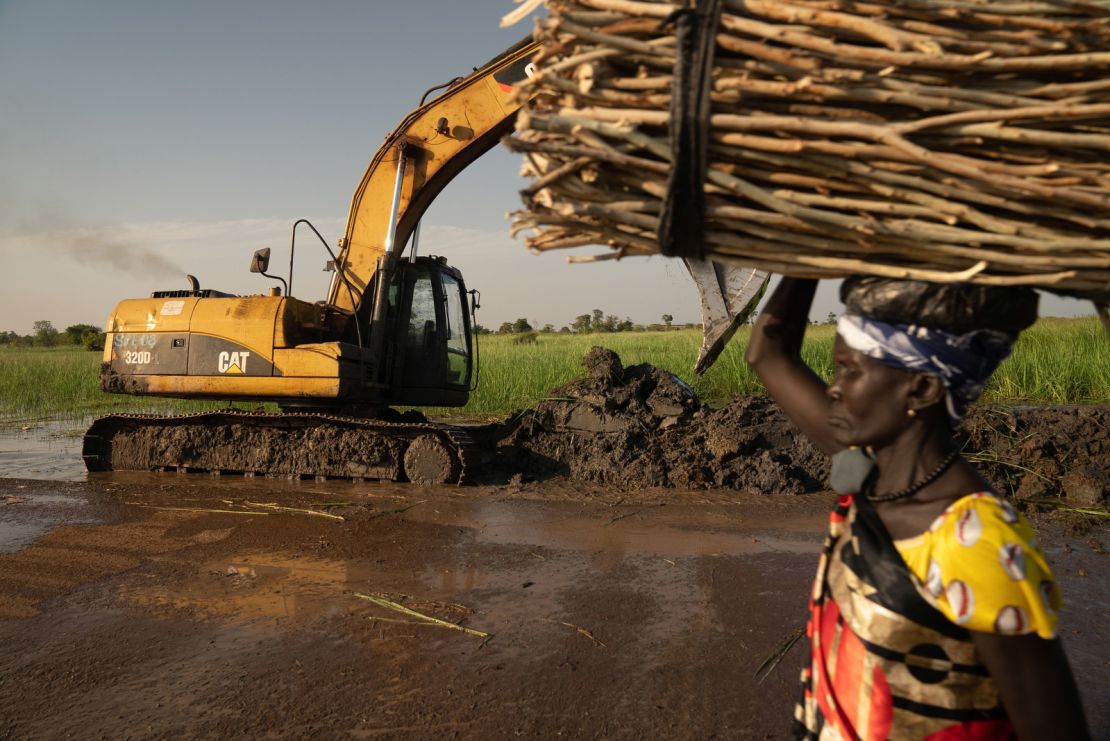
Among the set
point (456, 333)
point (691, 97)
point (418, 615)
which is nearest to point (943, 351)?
point (691, 97)

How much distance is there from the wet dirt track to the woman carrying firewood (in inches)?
72.4

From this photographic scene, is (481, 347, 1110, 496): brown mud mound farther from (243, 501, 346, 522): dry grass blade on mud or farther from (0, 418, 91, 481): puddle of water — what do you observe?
(0, 418, 91, 481): puddle of water

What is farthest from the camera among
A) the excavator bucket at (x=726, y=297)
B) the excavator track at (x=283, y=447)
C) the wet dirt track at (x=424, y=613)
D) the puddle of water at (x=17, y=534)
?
the excavator track at (x=283, y=447)

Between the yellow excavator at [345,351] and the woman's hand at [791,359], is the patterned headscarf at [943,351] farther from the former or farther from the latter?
the yellow excavator at [345,351]

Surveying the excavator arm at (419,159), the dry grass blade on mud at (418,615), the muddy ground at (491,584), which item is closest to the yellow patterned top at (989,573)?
the muddy ground at (491,584)

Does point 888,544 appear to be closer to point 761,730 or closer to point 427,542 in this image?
point 761,730

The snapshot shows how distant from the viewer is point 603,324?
58.5 m

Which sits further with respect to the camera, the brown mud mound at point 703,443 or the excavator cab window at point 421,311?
the excavator cab window at point 421,311

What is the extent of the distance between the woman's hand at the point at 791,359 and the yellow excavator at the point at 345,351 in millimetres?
6094

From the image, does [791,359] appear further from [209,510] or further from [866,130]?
[209,510]

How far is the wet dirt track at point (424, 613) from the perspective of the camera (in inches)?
128

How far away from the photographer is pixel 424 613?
4.34 metres

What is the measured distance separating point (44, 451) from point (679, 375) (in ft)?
35.3

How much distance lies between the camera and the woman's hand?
1777 mm
